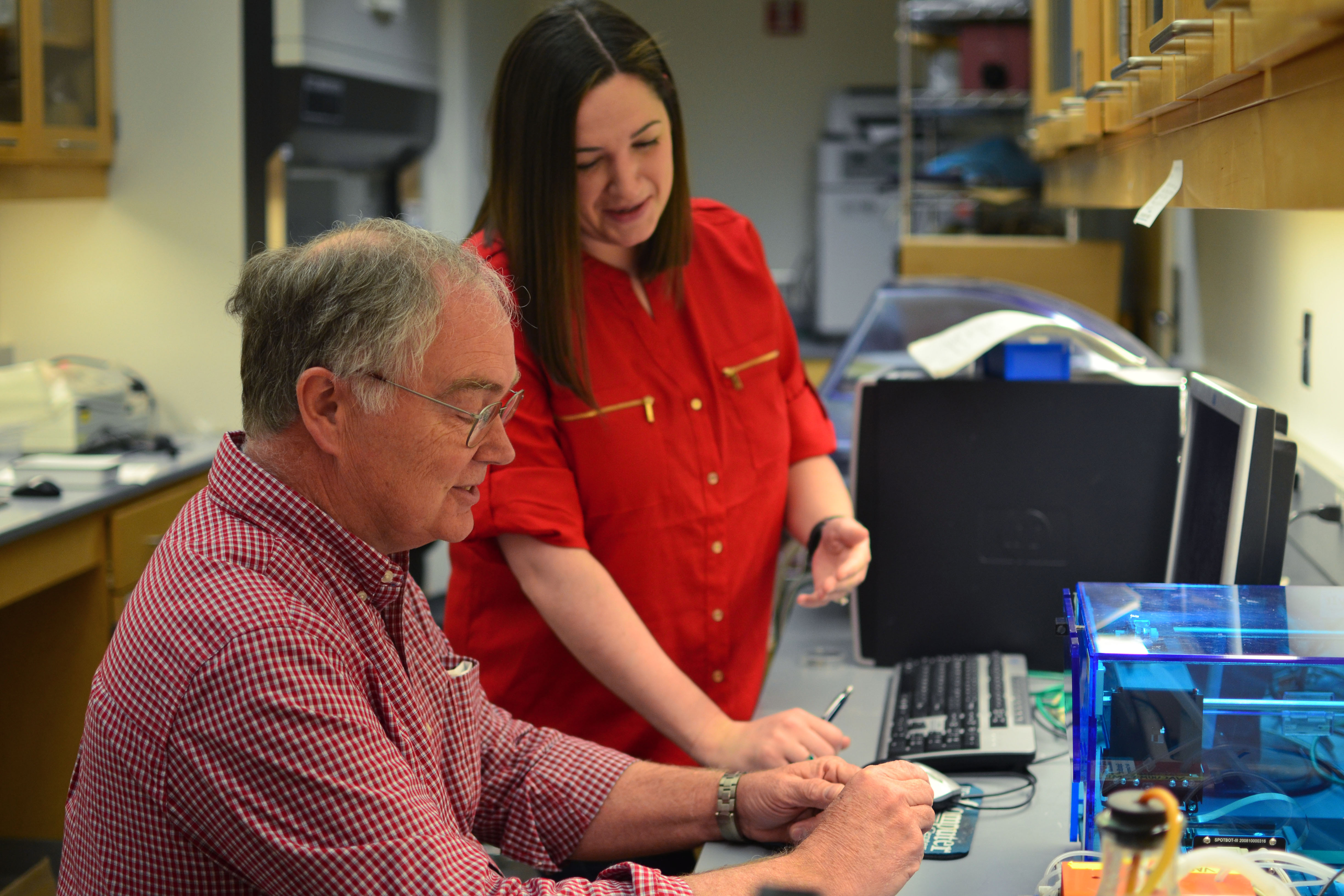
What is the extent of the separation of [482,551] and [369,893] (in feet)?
1.91

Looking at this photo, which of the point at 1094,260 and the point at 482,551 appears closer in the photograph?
the point at 482,551

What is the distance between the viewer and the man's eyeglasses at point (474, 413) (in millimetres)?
930

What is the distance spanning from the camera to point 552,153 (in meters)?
1.31

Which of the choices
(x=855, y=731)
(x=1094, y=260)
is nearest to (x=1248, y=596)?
(x=855, y=731)

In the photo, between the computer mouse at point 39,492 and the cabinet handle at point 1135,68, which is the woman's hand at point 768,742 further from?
the computer mouse at point 39,492

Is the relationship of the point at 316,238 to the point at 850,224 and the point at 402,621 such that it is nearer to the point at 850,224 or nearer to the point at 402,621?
the point at 402,621

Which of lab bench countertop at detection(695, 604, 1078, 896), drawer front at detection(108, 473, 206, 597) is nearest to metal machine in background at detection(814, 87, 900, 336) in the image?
drawer front at detection(108, 473, 206, 597)

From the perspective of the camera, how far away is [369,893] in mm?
824

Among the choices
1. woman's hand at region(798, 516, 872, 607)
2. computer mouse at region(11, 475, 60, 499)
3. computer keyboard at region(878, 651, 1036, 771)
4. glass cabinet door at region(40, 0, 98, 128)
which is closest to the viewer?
computer keyboard at region(878, 651, 1036, 771)

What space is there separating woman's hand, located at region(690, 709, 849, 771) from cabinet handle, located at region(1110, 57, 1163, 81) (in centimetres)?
70

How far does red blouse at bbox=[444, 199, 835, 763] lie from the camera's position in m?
1.35

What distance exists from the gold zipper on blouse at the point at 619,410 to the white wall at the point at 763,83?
384cm

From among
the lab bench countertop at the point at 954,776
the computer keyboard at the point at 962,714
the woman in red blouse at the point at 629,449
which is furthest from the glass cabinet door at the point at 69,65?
the computer keyboard at the point at 962,714

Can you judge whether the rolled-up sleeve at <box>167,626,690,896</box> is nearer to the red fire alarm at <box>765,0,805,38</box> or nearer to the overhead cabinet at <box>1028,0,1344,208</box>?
the overhead cabinet at <box>1028,0,1344,208</box>
